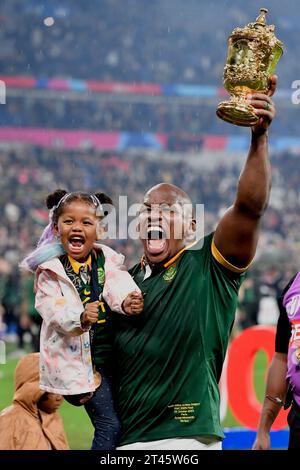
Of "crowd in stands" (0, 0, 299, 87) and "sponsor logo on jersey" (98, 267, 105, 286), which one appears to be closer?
"sponsor logo on jersey" (98, 267, 105, 286)

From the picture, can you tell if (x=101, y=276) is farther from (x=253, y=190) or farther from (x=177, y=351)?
(x=253, y=190)

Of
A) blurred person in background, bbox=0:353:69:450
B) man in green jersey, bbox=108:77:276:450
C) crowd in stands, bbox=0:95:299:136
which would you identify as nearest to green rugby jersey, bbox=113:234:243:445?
man in green jersey, bbox=108:77:276:450

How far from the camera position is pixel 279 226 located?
89.2 ft

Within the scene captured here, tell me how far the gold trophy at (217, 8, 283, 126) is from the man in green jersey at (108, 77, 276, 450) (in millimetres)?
485

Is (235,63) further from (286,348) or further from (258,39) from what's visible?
(286,348)

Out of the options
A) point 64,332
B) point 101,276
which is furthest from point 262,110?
point 64,332

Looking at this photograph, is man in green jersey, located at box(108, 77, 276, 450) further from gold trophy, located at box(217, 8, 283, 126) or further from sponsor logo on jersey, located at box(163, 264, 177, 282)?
gold trophy, located at box(217, 8, 283, 126)

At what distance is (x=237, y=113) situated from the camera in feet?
9.42

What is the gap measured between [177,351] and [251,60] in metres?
1.02

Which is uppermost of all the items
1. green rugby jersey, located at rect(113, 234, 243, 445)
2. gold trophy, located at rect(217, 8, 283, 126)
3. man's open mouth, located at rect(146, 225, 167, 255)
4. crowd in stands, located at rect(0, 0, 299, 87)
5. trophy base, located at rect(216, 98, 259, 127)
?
crowd in stands, located at rect(0, 0, 299, 87)

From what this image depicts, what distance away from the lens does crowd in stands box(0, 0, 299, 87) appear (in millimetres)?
35219

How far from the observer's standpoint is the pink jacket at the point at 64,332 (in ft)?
10.6

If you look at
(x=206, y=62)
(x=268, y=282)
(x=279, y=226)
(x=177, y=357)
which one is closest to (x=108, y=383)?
(x=177, y=357)

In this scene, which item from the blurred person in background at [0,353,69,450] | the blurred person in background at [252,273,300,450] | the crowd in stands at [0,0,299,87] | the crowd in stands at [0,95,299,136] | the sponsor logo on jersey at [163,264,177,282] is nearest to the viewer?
the sponsor logo on jersey at [163,264,177,282]
